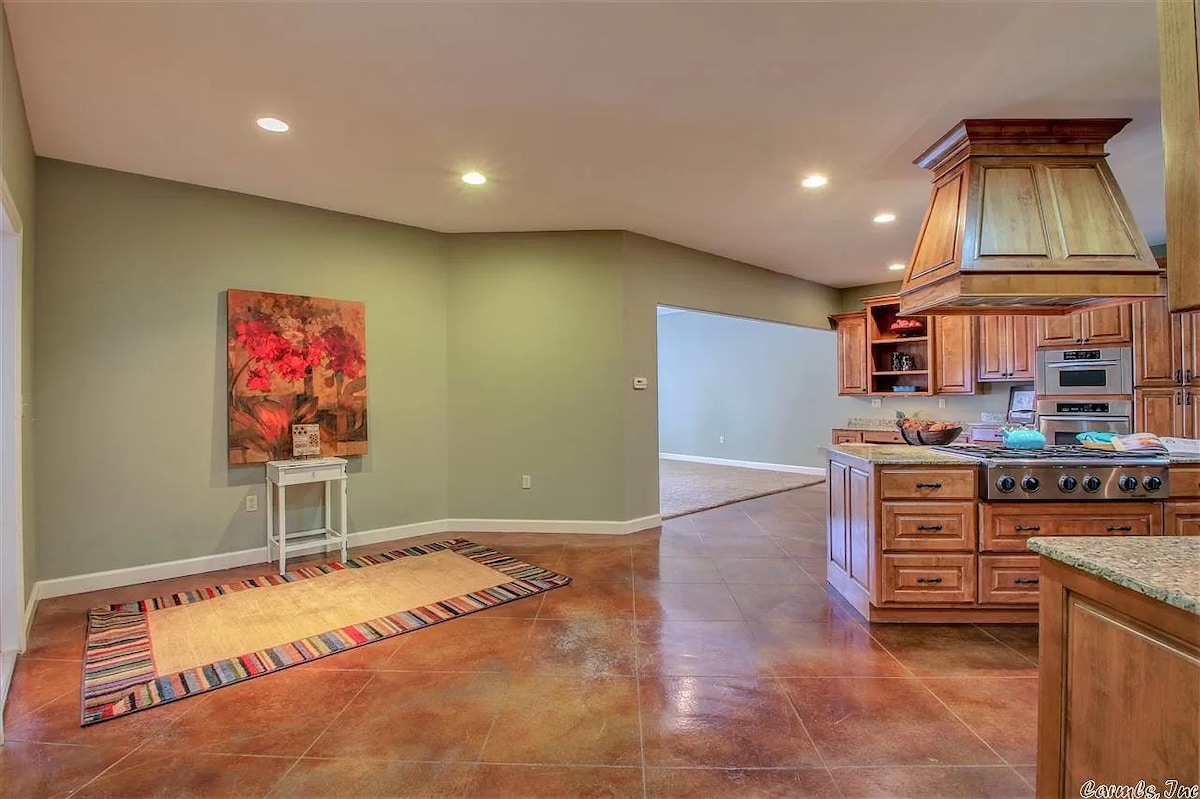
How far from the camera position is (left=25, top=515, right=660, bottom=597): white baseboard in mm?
3391

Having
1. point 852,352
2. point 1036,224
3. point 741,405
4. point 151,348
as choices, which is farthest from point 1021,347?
point 151,348

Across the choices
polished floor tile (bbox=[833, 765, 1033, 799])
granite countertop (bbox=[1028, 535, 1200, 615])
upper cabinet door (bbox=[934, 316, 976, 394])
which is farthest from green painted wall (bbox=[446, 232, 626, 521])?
upper cabinet door (bbox=[934, 316, 976, 394])

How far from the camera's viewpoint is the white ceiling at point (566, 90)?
2.12 meters

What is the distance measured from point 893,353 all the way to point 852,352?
0.50 m

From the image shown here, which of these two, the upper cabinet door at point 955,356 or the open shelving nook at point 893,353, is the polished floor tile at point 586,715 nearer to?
the upper cabinet door at point 955,356

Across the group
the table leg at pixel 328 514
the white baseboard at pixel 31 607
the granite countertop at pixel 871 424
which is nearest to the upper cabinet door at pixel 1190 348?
the granite countertop at pixel 871 424

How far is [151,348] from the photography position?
3.64 meters

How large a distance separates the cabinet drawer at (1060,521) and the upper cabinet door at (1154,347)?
8.90ft

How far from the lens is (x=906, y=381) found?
24.1 ft

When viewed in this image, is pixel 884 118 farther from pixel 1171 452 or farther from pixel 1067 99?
pixel 1171 452

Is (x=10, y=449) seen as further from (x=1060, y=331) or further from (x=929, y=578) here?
(x=1060, y=331)

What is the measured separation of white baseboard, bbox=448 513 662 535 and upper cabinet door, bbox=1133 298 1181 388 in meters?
4.44

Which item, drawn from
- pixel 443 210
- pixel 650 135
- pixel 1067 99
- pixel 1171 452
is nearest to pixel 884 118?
pixel 1067 99

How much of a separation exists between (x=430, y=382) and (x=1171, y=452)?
497cm
